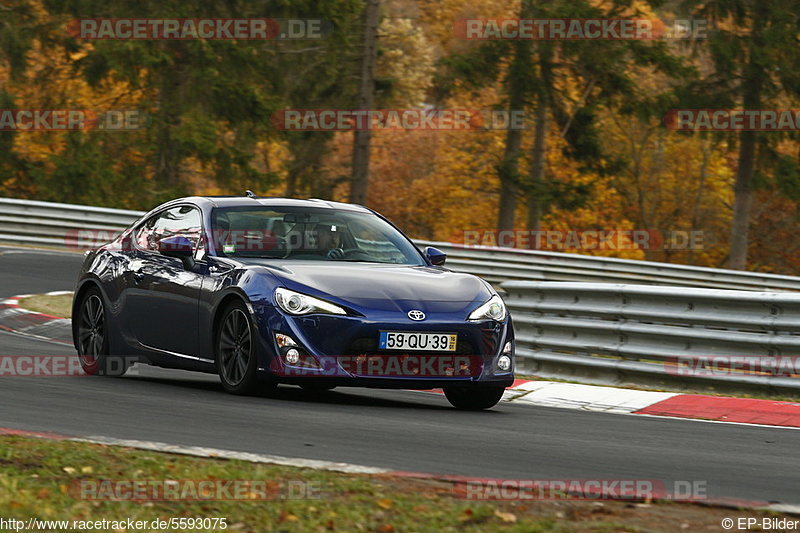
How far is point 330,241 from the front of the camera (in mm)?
10055

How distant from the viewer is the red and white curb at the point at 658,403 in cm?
990


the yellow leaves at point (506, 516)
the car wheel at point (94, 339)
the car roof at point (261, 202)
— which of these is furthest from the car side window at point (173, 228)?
the yellow leaves at point (506, 516)

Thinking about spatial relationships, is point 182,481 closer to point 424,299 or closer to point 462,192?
point 424,299

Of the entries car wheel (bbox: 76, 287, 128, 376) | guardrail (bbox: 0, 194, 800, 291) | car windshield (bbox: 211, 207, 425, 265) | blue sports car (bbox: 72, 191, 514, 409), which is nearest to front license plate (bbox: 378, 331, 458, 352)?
blue sports car (bbox: 72, 191, 514, 409)

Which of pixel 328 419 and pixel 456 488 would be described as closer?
pixel 456 488

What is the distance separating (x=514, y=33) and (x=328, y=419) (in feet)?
106

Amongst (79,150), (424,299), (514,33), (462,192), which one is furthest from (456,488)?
(462,192)

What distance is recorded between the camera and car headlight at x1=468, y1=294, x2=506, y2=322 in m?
9.30

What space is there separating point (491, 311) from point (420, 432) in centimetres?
180

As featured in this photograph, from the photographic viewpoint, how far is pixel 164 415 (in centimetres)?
814

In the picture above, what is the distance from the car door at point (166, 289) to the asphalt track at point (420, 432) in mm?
374

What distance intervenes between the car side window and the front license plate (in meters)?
1.82

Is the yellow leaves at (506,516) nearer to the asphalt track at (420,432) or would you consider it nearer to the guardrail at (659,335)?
the asphalt track at (420,432)

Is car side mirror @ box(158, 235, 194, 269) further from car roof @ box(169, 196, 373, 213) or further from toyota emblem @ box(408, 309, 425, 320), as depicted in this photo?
toyota emblem @ box(408, 309, 425, 320)
